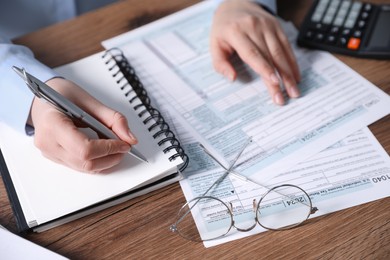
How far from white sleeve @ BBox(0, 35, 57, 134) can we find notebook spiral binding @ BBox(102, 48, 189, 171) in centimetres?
Answer: 11

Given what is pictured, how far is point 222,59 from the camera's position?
0.77 meters

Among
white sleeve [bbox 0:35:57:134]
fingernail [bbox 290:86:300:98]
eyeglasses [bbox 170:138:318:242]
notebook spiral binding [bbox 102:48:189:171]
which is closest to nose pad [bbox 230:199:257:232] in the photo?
eyeglasses [bbox 170:138:318:242]

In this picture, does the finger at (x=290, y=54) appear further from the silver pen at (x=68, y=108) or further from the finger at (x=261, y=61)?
the silver pen at (x=68, y=108)

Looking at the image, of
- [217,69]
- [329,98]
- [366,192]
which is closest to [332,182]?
[366,192]

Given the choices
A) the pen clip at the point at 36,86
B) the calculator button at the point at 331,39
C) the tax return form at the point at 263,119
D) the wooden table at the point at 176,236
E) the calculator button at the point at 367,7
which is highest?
the pen clip at the point at 36,86

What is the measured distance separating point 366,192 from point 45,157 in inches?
16.7

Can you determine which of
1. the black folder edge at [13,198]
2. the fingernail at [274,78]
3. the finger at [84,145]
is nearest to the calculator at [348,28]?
the fingernail at [274,78]

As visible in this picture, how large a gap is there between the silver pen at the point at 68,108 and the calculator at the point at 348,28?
1.25 feet

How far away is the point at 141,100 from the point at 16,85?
0.62ft

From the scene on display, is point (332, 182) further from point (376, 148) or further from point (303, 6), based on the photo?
point (303, 6)

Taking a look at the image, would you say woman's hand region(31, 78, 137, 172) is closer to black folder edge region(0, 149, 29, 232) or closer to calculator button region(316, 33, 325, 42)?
black folder edge region(0, 149, 29, 232)

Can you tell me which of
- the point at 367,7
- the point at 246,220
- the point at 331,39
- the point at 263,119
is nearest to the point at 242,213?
the point at 246,220

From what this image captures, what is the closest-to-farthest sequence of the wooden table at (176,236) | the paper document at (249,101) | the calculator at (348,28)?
the wooden table at (176,236), the paper document at (249,101), the calculator at (348,28)

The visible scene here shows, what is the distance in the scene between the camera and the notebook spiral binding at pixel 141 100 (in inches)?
25.1
